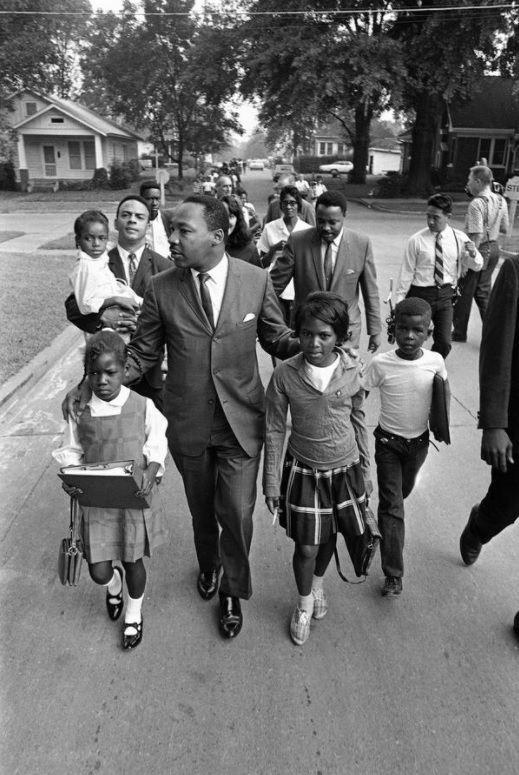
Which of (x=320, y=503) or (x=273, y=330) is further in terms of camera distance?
(x=273, y=330)

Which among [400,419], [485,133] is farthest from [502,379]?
[485,133]

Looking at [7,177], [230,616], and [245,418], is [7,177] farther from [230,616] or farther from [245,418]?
[230,616]

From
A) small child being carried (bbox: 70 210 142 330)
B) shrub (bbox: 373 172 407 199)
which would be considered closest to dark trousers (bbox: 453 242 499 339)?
small child being carried (bbox: 70 210 142 330)

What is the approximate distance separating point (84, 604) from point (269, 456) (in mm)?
1368

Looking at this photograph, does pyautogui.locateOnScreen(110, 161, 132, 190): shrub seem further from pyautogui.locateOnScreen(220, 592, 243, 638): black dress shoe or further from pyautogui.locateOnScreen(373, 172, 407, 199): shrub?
pyautogui.locateOnScreen(220, 592, 243, 638): black dress shoe

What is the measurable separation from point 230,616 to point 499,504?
151cm

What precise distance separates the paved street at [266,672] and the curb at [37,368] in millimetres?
2439

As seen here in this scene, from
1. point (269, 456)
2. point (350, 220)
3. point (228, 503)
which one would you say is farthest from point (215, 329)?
point (350, 220)

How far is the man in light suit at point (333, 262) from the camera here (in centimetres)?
459

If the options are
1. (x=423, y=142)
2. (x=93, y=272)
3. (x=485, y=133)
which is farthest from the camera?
(x=485, y=133)

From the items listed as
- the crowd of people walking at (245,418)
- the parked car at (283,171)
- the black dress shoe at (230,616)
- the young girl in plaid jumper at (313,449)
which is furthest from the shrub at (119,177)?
the black dress shoe at (230,616)

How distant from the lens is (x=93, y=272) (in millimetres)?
4020

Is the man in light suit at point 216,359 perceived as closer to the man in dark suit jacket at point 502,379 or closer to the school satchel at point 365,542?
the school satchel at point 365,542

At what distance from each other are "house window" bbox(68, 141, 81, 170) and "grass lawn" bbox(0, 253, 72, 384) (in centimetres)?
3072
